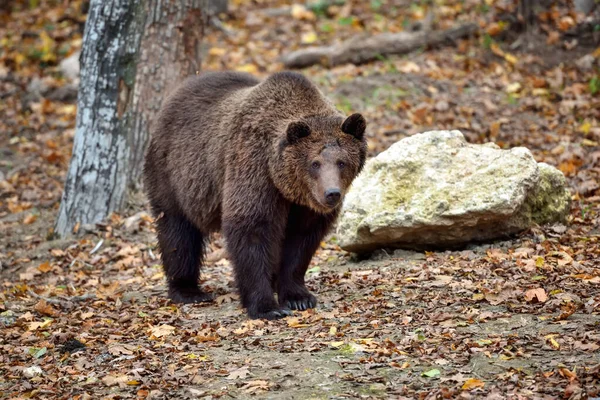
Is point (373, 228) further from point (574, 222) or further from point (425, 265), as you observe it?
point (574, 222)

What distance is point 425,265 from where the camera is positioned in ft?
25.1

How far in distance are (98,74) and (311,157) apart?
173 inches

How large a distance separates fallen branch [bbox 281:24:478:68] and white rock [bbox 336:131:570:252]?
239 inches

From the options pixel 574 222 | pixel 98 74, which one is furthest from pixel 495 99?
pixel 98 74

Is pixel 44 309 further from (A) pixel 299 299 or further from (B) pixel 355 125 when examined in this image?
(B) pixel 355 125

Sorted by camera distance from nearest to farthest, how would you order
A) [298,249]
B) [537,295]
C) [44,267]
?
[537,295] → [298,249] → [44,267]

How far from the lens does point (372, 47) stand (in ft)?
46.7

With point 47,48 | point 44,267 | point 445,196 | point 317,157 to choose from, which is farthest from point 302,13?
point 317,157

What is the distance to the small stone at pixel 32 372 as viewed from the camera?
5.80 meters

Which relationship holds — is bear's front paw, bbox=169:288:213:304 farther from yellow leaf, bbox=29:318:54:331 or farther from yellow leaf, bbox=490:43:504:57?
yellow leaf, bbox=490:43:504:57

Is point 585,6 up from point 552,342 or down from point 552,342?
up

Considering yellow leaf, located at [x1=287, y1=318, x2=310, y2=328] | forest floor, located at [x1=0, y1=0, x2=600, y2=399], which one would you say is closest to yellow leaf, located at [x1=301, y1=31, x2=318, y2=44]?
forest floor, located at [x1=0, y1=0, x2=600, y2=399]

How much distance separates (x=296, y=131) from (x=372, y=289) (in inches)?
65.4

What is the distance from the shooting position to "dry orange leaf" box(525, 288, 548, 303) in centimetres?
631
